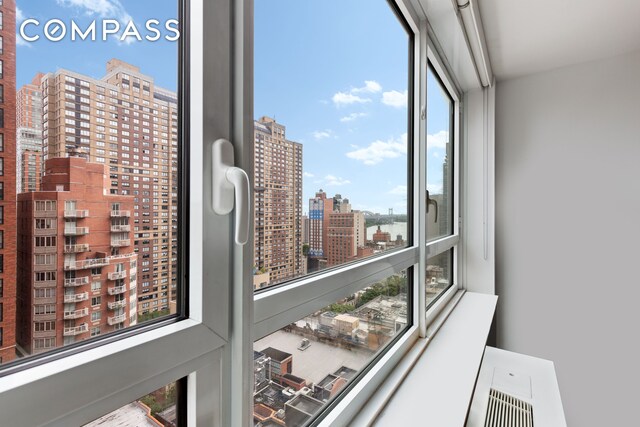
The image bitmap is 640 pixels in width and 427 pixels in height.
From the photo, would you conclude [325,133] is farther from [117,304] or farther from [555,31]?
[555,31]

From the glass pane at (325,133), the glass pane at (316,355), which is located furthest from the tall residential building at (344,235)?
the glass pane at (316,355)

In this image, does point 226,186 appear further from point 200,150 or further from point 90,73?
point 90,73

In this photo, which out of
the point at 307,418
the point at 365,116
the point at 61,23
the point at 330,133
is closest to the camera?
the point at 61,23

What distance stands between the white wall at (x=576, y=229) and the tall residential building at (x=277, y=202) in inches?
81.8

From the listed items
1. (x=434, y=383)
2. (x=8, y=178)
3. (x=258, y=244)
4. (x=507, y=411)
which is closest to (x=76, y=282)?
(x=8, y=178)

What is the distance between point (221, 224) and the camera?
458 mm

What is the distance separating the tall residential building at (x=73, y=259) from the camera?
32 cm

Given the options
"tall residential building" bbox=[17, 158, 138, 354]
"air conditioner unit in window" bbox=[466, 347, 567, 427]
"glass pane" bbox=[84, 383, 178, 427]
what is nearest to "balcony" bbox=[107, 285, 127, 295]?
"tall residential building" bbox=[17, 158, 138, 354]

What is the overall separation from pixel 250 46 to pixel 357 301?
768 mm

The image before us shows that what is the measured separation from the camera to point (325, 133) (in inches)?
33.2

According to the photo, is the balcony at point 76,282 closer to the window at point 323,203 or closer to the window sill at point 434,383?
the window at point 323,203

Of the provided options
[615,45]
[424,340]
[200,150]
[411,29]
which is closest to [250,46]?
[200,150]

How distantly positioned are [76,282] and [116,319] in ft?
0.23

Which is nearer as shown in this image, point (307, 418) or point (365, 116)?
point (307, 418)
